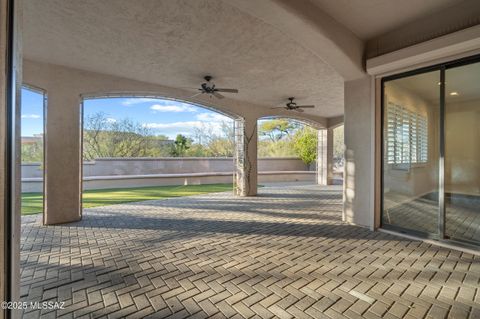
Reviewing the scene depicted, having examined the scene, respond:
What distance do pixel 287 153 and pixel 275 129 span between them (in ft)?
10.6

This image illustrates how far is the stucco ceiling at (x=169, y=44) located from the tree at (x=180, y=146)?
10750 mm

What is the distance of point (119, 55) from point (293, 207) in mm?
5210

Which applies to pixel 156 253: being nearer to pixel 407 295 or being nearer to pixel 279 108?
pixel 407 295

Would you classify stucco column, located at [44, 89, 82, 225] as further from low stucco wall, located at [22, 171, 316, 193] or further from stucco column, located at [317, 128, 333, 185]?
stucco column, located at [317, 128, 333, 185]

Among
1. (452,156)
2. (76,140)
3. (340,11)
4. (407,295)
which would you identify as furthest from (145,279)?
(452,156)

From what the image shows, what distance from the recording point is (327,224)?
486cm

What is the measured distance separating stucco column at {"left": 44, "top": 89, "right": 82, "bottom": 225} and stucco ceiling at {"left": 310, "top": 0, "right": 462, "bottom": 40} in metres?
4.93

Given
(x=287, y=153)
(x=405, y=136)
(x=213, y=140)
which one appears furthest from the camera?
(x=213, y=140)

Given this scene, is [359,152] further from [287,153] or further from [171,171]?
[287,153]

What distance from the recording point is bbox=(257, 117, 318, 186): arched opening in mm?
13484

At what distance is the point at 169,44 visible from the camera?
4.15 meters

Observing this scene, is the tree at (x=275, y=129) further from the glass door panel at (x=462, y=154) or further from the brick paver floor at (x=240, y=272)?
the glass door panel at (x=462, y=154)

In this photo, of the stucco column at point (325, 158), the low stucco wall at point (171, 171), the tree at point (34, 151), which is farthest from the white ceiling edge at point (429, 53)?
the low stucco wall at point (171, 171)

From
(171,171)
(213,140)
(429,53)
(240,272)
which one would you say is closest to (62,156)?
(240,272)
